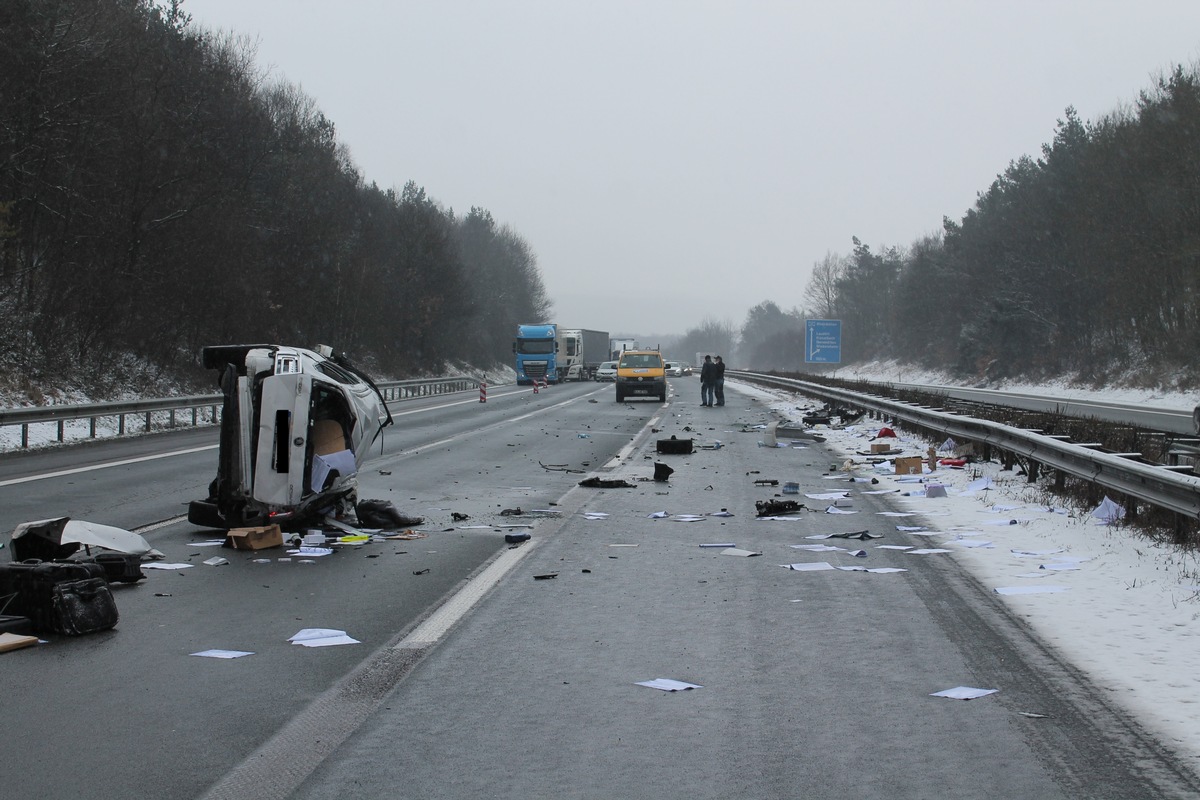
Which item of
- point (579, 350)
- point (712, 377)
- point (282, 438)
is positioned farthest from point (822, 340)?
point (282, 438)

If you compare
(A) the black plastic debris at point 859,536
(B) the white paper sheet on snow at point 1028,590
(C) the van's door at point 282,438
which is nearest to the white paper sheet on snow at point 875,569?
(B) the white paper sheet on snow at point 1028,590

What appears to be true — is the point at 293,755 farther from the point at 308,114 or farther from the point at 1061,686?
the point at 308,114

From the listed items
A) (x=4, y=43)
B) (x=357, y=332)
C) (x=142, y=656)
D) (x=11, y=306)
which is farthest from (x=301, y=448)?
(x=357, y=332)

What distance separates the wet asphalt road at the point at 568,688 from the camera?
167 inches

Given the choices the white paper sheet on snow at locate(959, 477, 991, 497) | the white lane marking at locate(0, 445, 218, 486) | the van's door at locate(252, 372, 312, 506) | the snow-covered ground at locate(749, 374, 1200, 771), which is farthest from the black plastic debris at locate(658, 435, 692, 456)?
the van's door at locate(252, 372, 312, 506)

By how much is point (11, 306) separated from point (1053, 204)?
173 ft

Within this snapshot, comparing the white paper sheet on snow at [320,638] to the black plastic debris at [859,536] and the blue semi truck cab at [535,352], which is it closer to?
the black plastic debris at [859,536]

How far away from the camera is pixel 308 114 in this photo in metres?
75.1

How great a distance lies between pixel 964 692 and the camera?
17.7 ft

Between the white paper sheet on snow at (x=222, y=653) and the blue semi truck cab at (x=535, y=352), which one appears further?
the blue semi truck cab at (x=535, y=352)

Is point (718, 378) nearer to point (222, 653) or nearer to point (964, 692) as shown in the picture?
point (222, 653)

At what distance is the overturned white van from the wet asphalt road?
745 mm

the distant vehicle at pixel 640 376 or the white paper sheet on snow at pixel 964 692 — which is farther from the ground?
the distant vehicle at pixel 640 376

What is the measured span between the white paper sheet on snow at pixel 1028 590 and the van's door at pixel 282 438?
5.87m
